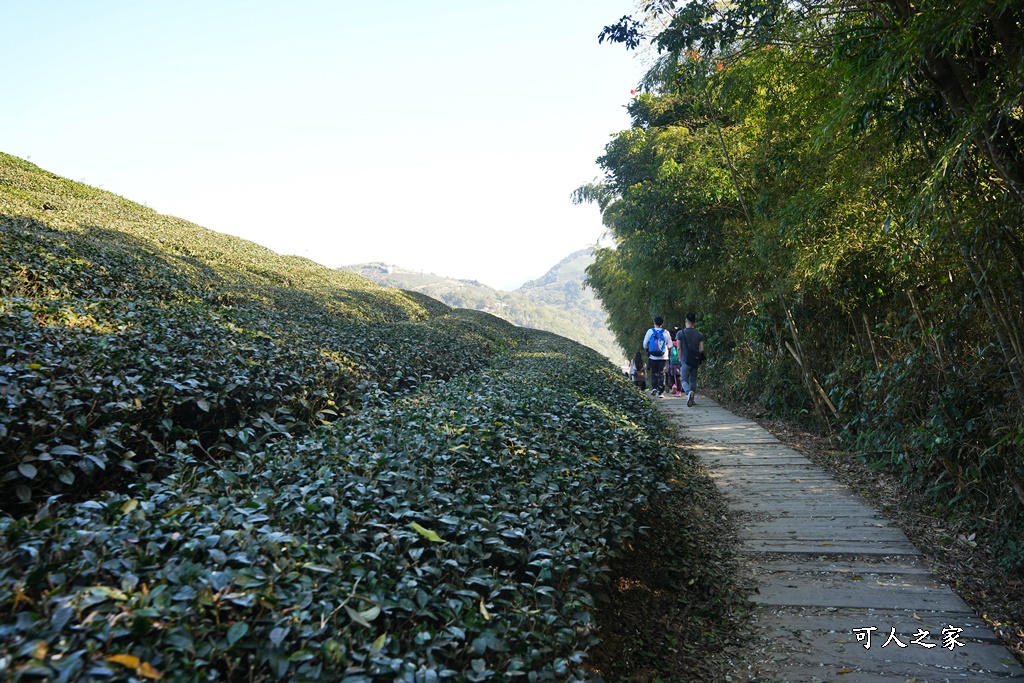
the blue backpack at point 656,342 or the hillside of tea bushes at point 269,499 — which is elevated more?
the blue backpack at point 656,342

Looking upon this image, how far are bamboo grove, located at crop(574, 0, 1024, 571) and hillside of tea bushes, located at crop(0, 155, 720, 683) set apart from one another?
2.10 meters

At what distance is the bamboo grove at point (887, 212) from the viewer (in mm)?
3301

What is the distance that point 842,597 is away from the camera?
3387 mm

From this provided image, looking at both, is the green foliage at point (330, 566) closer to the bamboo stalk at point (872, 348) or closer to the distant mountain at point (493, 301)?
the bamboo stalk at point (872, 348)

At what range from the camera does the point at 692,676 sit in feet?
9.22

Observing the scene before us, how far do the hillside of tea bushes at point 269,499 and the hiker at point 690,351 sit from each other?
4330 millimetres

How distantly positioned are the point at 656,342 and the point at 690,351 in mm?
881

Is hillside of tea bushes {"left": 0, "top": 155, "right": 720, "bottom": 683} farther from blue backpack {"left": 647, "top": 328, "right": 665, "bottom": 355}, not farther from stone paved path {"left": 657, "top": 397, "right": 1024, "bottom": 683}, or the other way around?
blue backpack {"left": 647, "top": 328, "right": 665, "bottom": 355}

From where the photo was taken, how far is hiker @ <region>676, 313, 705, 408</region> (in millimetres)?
10047

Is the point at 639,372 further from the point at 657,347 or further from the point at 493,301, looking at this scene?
the point at 493,301

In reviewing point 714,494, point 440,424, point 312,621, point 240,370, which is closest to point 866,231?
point 714,494

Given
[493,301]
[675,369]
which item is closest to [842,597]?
[675,369]

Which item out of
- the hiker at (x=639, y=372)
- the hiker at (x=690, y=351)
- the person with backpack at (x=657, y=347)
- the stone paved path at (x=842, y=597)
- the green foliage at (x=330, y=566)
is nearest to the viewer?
the green foliage at (x=330, y=566)

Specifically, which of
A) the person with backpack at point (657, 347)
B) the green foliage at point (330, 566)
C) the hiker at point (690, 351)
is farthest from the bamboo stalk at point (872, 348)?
the person with backpack at point (657, 347)
